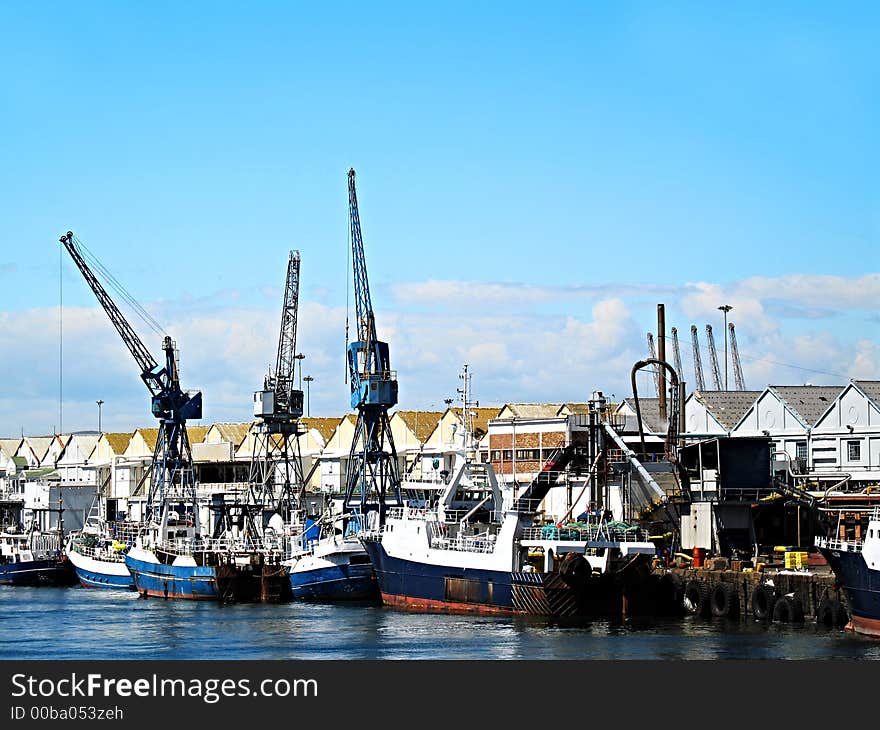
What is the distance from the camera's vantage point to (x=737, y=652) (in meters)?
52.3

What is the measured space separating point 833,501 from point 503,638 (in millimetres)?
30511

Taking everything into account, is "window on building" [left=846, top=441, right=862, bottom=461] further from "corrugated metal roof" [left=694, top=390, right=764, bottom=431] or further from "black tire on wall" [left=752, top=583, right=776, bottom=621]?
"black tire on wall" [left=752, top=583, right=776, bottom=621]

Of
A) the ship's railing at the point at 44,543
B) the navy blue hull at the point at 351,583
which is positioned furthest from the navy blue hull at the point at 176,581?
the ship's railing at the point at 44,543

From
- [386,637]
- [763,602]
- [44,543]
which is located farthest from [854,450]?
[44,543]

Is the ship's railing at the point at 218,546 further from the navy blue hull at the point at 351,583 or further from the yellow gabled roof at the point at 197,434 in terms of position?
the yellow gabled roof at the point at 197,434

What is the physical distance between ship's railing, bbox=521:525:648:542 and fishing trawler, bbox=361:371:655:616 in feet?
0.14

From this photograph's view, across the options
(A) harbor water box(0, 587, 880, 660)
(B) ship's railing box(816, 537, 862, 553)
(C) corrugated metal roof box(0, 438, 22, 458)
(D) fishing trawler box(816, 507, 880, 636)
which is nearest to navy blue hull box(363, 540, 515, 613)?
(A) harbor water box(0, 587, 880, 660)

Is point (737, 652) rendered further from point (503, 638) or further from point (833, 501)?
point (833, 501)

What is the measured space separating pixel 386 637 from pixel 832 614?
53.6 ft

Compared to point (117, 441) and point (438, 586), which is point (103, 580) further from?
Answer: point (117, 441)

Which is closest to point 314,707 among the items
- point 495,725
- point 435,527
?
point 495,725

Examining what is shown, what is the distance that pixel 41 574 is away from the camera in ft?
344

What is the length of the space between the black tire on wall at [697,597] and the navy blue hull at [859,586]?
8.34 meters

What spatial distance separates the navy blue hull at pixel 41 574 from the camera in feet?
343
